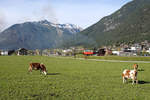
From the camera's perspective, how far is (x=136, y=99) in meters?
11.9

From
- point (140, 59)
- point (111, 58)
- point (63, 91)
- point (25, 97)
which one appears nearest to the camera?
point (25, 97)

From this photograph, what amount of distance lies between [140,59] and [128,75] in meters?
52.9

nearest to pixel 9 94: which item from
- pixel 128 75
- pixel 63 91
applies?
pixel 63 91

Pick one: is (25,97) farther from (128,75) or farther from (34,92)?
(128,75)

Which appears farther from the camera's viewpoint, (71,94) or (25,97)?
(71,94)

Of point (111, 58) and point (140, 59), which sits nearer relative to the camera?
point (140, 59)

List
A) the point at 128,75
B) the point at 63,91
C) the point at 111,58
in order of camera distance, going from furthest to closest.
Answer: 1. the point at 111,58
2. the point at 128,75
3. the point at 63,91

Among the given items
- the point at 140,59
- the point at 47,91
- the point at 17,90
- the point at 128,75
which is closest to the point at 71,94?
the point at 47,91

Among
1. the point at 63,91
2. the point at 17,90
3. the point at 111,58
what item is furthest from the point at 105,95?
the point at 111,58

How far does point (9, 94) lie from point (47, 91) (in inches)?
100

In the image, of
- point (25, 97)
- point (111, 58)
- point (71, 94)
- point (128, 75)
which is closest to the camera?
point (25, 97)

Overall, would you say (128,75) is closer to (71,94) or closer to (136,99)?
(136,99)

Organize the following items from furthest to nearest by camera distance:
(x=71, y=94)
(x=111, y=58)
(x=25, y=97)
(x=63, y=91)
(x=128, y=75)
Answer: (x=111, y=58) < (x=128, y=75) < (x=63, y=91) < (x=71, y=94) < (x=25, y=97)

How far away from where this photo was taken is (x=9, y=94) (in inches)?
474
